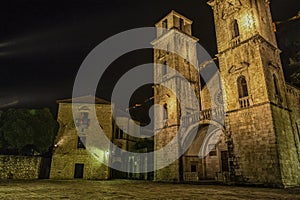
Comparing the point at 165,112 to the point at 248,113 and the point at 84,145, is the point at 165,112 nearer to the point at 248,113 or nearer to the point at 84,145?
the point at 248,113

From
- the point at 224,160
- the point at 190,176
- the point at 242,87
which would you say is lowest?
the point at 190,176

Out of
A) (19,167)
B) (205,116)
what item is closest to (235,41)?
(205,116)

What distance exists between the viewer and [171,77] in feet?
77.8

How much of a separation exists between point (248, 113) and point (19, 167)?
2299 cm

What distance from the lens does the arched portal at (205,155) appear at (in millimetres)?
20688

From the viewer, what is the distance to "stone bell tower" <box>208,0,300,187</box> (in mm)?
14344

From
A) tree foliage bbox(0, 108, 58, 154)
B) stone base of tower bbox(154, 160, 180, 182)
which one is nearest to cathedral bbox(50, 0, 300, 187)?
stone base of tower bbox(154, 160, 180, 182)

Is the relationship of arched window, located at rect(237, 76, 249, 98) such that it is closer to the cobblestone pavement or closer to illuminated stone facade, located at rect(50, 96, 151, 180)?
the cobblestone pavement

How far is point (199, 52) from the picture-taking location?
29047mm

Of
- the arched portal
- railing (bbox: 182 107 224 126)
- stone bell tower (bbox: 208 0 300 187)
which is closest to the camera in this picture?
stone bell tower (bbox: 208 0 300 187)

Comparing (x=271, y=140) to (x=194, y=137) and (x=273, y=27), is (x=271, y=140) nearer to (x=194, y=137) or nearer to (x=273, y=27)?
(x=194, y=137)

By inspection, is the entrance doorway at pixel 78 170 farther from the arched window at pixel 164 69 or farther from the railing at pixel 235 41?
the railing at pixel 235 41

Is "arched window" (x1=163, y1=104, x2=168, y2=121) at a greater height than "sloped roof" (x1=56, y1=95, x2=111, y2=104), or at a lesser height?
lesser

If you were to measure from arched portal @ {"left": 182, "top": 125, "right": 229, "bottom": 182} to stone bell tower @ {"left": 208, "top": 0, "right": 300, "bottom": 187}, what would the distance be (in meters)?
4.53
